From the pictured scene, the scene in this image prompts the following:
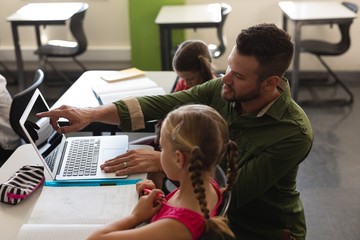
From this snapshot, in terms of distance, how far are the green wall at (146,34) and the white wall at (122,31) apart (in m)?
0.20

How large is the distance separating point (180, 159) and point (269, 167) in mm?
446

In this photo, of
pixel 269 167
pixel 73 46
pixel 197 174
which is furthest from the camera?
pixel 73 46

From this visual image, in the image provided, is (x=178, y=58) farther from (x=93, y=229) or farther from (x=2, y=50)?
(x=2, y=50)

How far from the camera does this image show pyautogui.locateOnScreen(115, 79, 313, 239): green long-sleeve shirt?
4.88 ft

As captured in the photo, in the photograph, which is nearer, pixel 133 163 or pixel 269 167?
pixel 269 167

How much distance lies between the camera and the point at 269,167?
1.48 meters

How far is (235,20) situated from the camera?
15.9ft

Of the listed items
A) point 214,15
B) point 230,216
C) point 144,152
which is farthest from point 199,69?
point 214,15

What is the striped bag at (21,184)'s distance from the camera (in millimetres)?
1436

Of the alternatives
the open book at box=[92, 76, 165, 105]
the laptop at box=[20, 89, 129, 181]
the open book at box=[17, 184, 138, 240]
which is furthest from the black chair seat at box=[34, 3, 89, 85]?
the open book at box=[17, 184, 138, 240]

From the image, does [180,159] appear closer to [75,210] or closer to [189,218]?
[189,218]

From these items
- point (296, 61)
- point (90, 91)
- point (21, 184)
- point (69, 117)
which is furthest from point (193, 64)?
point (296, 61)

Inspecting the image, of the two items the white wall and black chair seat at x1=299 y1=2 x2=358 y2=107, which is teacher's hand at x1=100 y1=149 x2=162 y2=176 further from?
the white wall

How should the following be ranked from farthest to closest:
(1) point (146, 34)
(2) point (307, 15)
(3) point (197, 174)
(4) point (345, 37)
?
1. (1) point (146, 34)
2. (4) point (345, 37)
3. (2) point (307, 15)
4. (3) point (197, 174)
